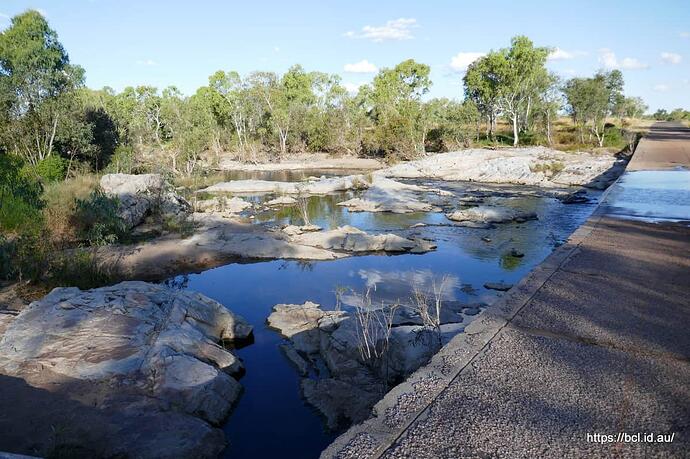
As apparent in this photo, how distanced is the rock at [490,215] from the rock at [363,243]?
4.68 m

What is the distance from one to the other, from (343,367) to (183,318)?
10.3 ft

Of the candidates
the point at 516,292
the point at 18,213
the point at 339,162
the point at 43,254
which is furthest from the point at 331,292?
the point at 339,162

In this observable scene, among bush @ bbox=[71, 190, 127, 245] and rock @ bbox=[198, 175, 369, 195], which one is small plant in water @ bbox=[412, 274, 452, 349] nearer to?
bush @ bbox=[71, 190, 127, 245]

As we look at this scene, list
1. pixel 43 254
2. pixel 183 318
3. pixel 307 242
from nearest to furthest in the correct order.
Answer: pixel 183 318
pixel 43 254
pixel 307 242

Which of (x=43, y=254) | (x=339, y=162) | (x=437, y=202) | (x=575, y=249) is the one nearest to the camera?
(x=575, y=249)

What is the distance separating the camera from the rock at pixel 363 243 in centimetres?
1521

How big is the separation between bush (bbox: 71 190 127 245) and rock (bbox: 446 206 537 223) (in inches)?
532

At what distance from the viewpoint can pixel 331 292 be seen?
1159cm

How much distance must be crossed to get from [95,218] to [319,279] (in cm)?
831

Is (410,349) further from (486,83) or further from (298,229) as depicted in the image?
(486,83)

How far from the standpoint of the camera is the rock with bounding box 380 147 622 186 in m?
30.4

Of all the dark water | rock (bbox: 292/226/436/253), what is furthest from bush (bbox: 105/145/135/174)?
rock (bbox: 292/226/436/253)

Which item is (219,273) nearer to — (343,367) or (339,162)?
(343,367)

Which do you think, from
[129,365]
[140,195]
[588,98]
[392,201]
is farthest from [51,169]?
[588,98]
